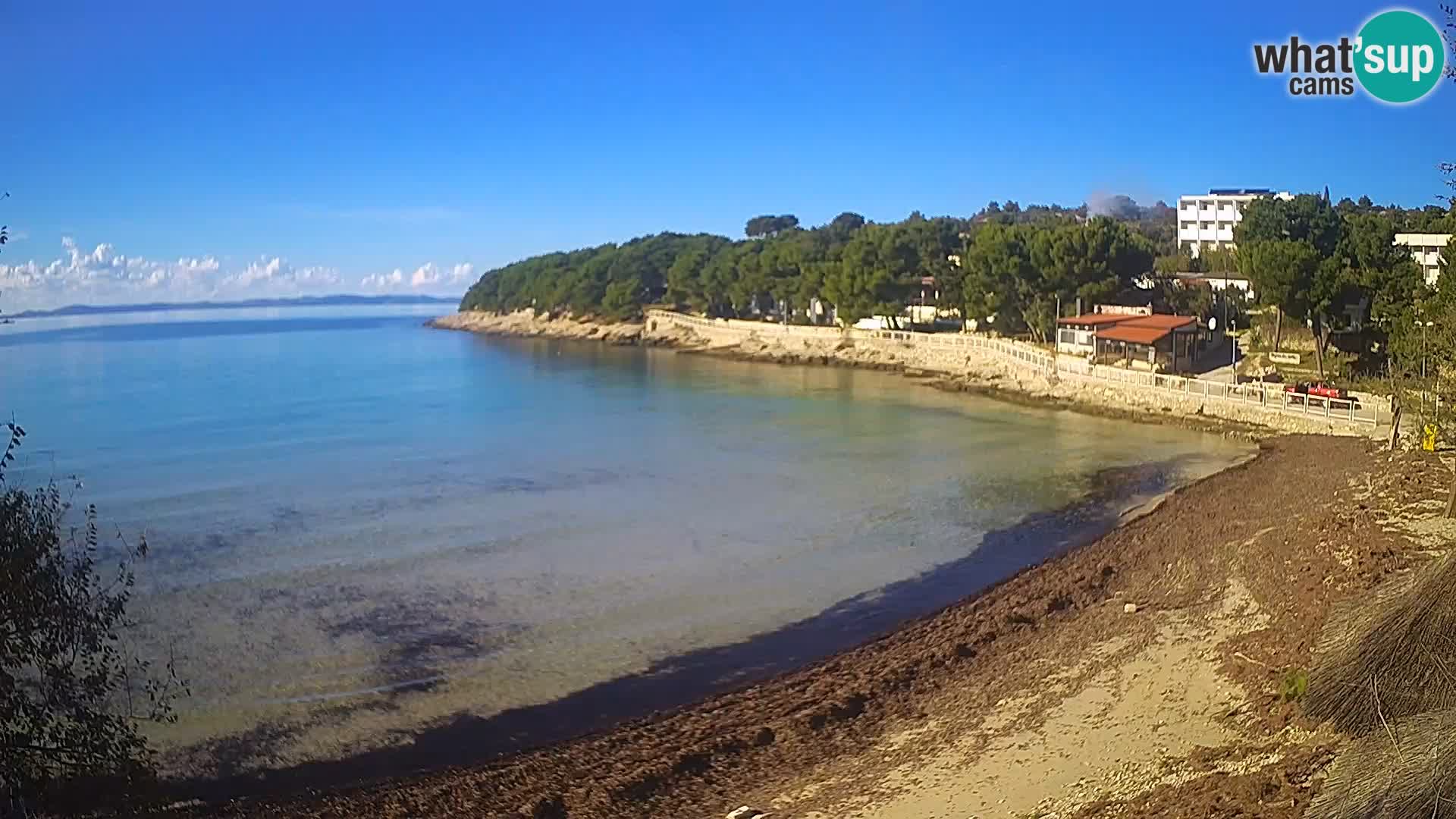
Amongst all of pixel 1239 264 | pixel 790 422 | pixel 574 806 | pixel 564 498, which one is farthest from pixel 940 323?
pixel 574 806

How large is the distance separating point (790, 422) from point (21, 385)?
163 feet

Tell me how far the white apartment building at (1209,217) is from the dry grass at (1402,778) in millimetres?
95025

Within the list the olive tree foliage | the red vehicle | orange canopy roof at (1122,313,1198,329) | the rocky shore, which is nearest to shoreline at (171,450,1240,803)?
the olive tree foliage

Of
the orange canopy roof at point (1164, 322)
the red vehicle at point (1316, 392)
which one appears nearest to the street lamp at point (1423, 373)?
the red vehicle at point (1316, 392)

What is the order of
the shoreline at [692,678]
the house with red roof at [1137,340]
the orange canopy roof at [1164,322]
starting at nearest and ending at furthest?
1. the shoreline at [692,678]
2. the house with red roof at [1137,340]
3. the orange canopy roof at [1164,322]

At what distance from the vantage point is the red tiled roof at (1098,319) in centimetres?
4571

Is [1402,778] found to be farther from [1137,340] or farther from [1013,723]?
[1137,340]

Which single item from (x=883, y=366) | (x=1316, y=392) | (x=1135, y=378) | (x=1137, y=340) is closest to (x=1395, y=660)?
(x=1316, y=392)

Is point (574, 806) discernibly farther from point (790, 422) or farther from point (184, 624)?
point (790, 422)

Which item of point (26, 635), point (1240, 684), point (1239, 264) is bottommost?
point (1240, 684)

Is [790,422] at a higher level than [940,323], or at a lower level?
lower

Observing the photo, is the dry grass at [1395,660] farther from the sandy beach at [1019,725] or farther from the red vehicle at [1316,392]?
the red vehicle at [1316,392]

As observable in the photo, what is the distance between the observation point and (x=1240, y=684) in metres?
11.3

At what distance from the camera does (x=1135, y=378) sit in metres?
39.0
